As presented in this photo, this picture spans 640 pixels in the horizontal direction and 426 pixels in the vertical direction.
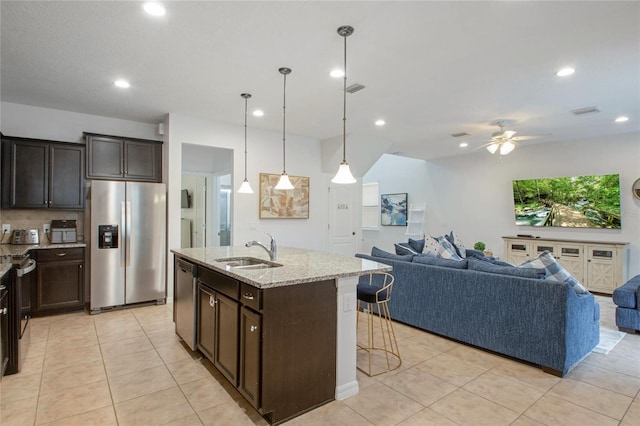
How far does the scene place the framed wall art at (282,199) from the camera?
18.9 feet

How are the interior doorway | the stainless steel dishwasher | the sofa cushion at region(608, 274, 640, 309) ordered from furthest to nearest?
the interior doorway → the sofa cushion at region(608, 274, 640, 309) → the stainless steel dishwasher

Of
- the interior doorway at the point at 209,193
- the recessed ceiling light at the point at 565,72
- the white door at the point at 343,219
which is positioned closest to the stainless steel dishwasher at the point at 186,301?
the interior doorway at the point at 209,193

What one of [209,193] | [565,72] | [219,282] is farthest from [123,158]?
[565,72]

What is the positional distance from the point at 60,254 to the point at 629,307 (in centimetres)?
674

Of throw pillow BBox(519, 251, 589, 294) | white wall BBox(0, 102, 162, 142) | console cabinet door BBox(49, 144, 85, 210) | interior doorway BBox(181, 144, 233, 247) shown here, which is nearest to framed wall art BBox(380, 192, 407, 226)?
interior doorway BBox(181, 144, 233, 247)

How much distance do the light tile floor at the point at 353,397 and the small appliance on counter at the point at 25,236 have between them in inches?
59.3

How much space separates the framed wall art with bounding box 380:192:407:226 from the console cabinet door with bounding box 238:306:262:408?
7.17 meters

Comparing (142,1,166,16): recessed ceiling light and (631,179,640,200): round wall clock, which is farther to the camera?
(631,179,640,200): round wall clock

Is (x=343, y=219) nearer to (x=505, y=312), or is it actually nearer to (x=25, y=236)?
(x=505, y=312)

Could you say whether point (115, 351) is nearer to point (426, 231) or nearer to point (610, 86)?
point (610, 86)

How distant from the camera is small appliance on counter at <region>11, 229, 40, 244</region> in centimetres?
432

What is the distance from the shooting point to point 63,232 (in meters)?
4.56

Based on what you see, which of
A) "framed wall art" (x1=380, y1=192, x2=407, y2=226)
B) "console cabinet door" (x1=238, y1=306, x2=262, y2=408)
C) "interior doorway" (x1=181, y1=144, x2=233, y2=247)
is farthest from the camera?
"framed wall art" (x1=380, y1=192, x2=407, y2=226)

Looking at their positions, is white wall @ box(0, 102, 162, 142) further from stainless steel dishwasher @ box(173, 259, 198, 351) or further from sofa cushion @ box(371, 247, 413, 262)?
sofa cushion @ box(371, 247, 413, 262)
